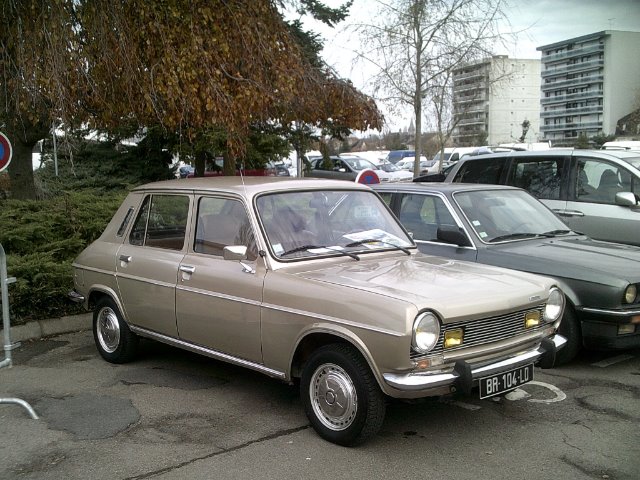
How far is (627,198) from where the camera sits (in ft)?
26.2

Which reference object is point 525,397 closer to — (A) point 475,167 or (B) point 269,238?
(B) point 269,238

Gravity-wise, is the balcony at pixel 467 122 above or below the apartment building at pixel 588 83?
below

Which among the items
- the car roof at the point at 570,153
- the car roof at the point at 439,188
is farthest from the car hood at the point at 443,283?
the car roof at the point at 570,153

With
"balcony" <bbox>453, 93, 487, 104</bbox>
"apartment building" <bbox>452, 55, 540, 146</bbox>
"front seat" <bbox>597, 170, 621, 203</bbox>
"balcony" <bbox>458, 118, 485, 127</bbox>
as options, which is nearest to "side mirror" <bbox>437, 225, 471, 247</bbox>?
"front seat" <bbox>597, 170, 621, 203</bbox>

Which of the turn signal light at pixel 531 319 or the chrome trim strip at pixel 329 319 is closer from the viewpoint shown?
the chrome trim strip at pixel 329 319

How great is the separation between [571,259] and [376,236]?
194 centimetres

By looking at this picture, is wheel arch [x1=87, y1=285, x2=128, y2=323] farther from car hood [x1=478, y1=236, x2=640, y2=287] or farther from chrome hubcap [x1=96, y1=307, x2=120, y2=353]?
car hood [x1=478, y1=236, x2=640, y2=287]

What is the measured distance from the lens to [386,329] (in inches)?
152

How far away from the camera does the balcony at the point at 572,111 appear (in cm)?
10394

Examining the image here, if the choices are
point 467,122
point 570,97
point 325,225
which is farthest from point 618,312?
point 570,97

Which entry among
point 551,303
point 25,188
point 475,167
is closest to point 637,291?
point 551,303

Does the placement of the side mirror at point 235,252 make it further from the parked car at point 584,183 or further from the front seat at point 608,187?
the front seat at point 608,187

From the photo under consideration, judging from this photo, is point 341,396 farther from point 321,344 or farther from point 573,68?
point 573,68

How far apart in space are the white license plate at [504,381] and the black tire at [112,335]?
3447mm
